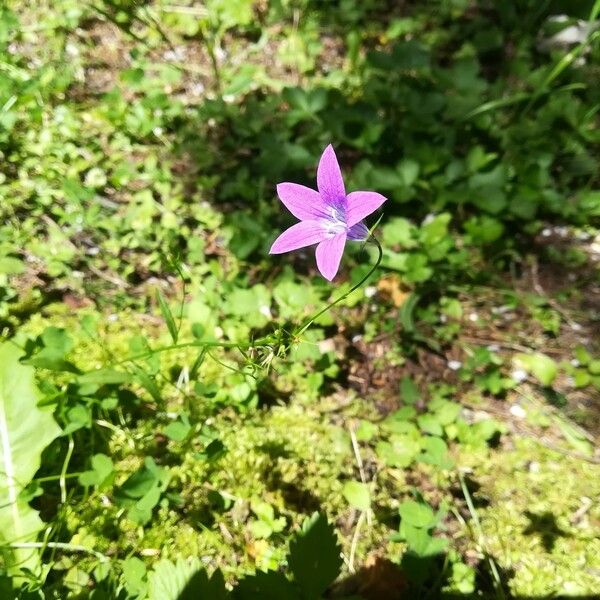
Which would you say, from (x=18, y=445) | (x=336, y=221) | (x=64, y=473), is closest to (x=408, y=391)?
(x=336, y=221)

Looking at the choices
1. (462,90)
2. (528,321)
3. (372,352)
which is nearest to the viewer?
(372,352)

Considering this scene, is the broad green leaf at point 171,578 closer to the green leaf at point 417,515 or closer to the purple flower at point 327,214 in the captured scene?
the green leaf at point 417,515

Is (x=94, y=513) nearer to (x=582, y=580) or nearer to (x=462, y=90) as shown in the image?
(x=582, y=580)

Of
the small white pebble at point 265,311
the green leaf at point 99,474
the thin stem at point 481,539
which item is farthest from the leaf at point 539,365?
the green leaf at point 99,474

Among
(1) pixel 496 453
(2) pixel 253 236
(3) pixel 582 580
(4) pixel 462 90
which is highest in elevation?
(4) pixel 462 90

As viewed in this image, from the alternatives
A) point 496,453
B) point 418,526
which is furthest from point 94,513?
point 496,453

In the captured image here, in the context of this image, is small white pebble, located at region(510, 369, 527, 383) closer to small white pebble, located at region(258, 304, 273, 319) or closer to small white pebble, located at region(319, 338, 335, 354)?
small white pebble, located at region(319, 338, 335, 354)
